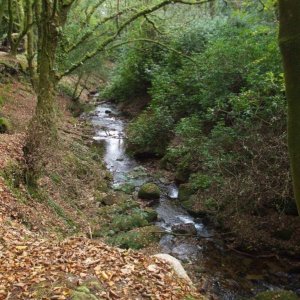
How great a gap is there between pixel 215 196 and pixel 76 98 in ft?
58.6

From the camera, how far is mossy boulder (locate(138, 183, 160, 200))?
13.7 metres

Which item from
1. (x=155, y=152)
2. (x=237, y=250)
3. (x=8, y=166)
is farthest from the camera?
(x=155, y=152)

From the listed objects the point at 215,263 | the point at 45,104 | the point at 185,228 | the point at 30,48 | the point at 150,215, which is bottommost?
the point at 215,263

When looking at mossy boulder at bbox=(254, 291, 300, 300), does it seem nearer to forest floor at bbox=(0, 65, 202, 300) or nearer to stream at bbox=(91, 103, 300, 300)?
stream at bbox=(91, 103, 300, 300)

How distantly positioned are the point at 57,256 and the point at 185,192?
28.3ft

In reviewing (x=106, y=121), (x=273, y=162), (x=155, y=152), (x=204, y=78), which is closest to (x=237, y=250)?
(x=273, y=162)

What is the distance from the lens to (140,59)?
24.3 meters

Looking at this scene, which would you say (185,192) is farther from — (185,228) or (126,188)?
(185,228)

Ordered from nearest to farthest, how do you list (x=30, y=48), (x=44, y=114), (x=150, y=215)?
(x=44, y=114)
(x=150, y=215)
(x=30, y=48)

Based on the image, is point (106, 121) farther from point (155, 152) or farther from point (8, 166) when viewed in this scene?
point (8, 166)

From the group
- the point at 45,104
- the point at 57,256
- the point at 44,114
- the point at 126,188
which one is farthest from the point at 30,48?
the point at 57,256

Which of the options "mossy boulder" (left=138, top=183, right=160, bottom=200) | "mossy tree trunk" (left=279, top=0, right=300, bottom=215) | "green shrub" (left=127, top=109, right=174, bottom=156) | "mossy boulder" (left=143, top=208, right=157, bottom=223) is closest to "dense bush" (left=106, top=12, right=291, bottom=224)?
Answer: "green shrub" (left=127, top=109, right=174, bottom=156)

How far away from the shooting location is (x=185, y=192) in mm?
13688

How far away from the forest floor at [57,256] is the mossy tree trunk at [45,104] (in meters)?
0.45
